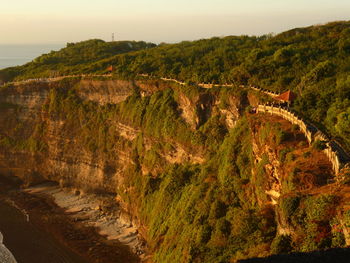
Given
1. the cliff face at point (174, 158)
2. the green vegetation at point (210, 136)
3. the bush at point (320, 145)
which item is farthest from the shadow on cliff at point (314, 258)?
the bush at point (320, 145)

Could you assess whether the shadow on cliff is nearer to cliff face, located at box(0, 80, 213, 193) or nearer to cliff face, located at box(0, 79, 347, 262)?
cliff face, located at box(0, 79, 347, 262)

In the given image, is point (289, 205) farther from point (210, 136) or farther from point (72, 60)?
point (72, 60)

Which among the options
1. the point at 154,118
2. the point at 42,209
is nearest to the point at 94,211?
the point at 42,209

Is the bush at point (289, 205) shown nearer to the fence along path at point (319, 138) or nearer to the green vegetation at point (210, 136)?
the green vegetation at point (210, 136)

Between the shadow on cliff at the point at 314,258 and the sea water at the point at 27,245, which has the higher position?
the shadow on cliff at the point at 314,258

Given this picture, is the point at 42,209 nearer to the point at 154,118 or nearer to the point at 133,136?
the point at 133,136

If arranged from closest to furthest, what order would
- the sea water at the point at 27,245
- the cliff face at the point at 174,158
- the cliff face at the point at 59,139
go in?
the cliff face at the point at 174,158 → the sea water at the point at 27,245 → the cliff face at the point at 59,139
